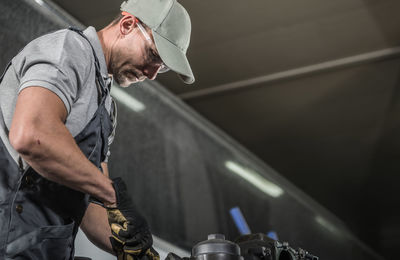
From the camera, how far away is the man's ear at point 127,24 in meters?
1.73

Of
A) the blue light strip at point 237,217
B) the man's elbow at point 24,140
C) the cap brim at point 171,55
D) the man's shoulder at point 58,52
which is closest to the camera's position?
the man's elbow at point 24,140

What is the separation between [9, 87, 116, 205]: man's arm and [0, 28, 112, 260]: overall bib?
65 mm

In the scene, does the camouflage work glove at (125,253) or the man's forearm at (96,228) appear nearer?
the camouflage work glove at (125,253)

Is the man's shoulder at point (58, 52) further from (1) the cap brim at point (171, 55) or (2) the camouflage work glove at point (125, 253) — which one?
(2) the camouflage work glove at point (125, 253)

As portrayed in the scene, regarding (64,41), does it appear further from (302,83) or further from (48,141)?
(302,83)

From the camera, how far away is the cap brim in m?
1.68

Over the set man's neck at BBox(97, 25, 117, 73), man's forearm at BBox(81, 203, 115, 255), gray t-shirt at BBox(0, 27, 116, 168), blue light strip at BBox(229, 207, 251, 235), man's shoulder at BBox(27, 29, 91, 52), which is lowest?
blue light strip at BBox(229, 207, 251, 235)

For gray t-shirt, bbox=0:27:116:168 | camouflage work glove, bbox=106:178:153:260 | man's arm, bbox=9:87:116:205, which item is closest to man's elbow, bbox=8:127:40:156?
man's arm, bbox=9:87:116:205

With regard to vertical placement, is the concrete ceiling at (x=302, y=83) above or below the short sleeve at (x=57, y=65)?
above

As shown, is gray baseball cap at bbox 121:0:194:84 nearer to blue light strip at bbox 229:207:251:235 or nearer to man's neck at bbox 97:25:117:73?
man's neck at bbox 97:25:117:73

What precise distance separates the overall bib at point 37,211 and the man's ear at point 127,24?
1.39ft

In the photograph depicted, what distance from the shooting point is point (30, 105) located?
122 cm

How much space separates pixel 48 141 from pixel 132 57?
22.0 inches

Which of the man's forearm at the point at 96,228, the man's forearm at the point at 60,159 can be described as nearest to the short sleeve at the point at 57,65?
the man's forearm at the point at 60,159
